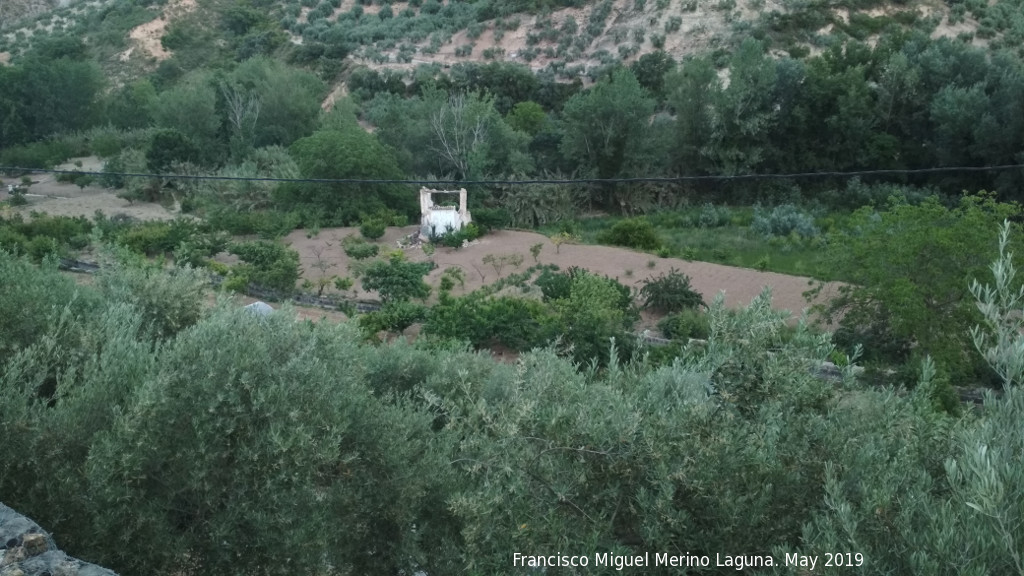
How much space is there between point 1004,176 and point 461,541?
99.4 feet

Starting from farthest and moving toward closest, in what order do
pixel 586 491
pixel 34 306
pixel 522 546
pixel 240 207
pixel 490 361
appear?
pixel 240 207, pixel 490 361, pixel 34 306, pixel 586 491, pixel 522 546

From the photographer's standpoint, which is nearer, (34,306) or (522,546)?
(522,546)

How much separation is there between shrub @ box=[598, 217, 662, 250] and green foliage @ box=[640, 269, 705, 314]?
550 centimetres

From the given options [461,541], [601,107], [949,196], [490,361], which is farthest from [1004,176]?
[461,541]

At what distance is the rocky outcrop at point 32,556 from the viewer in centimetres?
526

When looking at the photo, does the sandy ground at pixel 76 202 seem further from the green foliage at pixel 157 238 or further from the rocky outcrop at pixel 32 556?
the rocky outcrop at pixel 32 556

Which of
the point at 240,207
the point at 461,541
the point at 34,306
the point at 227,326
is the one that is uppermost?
the point at 227,326

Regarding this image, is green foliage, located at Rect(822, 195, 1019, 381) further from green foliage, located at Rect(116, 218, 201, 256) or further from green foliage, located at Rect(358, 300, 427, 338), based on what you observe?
green foliage, located at Rect(116, 218, 201, 256)

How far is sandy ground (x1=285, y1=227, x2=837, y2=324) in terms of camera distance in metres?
25.3

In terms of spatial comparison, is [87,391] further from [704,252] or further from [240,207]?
[240,207]

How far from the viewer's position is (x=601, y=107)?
121ft

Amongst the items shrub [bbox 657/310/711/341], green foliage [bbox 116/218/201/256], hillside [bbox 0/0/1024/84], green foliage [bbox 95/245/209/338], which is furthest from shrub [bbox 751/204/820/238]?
green foliage [bbox 95/245/209/338]

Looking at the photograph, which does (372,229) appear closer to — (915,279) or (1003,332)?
(915,279)

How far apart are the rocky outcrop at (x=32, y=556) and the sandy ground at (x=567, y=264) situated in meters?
19.1
